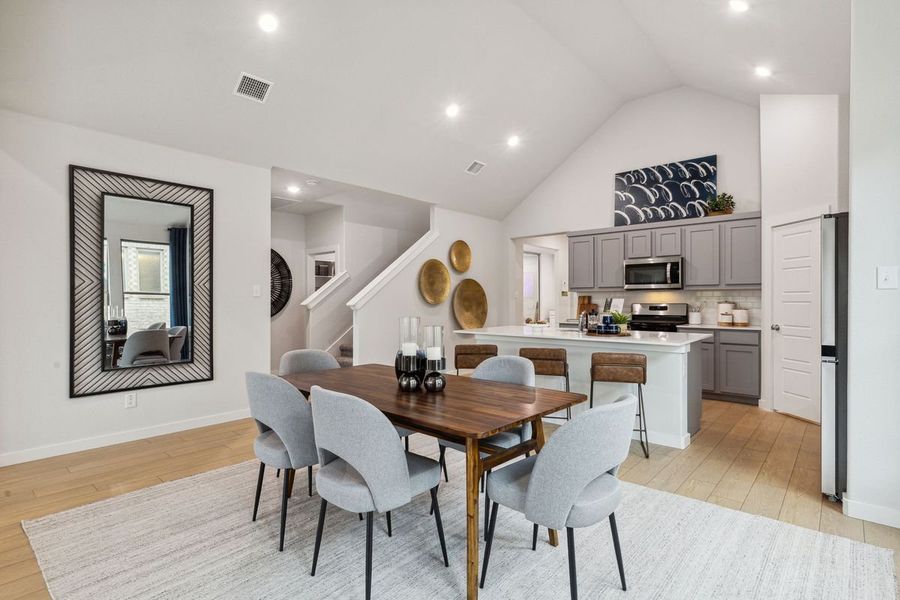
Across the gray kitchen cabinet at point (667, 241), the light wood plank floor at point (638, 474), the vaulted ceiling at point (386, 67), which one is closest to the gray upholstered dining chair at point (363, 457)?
the light wood plank floor at point (638, 474)

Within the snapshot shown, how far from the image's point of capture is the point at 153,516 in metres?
2.58

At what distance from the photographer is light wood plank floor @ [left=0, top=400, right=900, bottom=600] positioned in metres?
2.38

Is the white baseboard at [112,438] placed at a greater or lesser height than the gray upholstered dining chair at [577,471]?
lesser

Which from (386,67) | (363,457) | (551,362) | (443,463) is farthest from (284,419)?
(386,67)

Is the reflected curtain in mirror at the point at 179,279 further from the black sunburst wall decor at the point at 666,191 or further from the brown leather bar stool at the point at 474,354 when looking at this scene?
the black sunburst wall decor at the point at 666,191

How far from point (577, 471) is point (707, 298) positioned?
5171 mm

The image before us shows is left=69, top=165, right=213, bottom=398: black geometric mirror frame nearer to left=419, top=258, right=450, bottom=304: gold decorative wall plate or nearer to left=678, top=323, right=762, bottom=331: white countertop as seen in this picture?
left=419, top=258, right=450, bottom=304: gold decorative wall plate

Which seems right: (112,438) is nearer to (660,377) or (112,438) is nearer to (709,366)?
(660,377)

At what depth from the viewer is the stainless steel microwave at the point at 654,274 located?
18.9 ft

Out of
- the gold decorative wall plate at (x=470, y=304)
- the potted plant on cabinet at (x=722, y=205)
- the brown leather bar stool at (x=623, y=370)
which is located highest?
the potted plant on cabinet at (x=722, y=205)

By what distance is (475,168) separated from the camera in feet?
20.7

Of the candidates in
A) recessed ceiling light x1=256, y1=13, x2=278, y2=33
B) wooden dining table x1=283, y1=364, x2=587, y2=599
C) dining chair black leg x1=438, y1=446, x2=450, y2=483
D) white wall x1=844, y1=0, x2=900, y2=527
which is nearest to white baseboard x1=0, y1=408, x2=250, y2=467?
wooden dining table x1=283, y1=364, x2=587, y2=599

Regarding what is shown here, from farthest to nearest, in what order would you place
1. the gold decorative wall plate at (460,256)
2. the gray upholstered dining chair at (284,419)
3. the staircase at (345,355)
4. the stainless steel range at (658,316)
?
the gold decorative wall plate at (460,256) < the staircase at (345,355) < the stainless steel range at (658,316) < the gray upholstered dining chair at (284,419)

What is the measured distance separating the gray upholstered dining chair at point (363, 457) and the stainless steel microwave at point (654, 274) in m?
4.91
